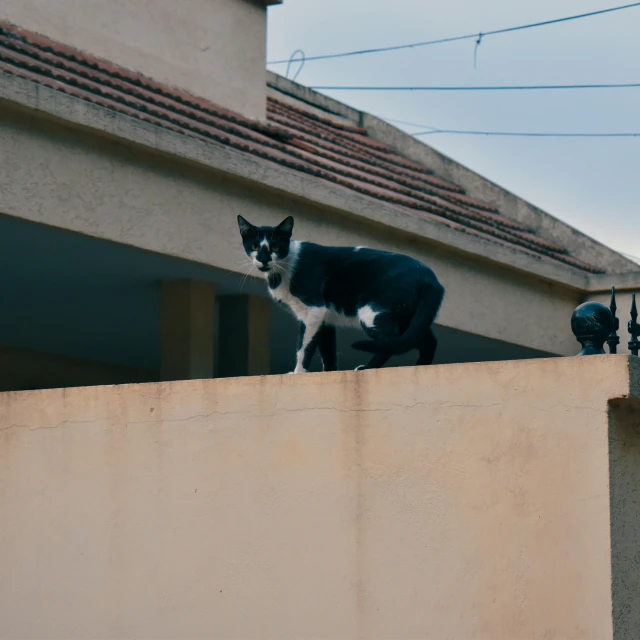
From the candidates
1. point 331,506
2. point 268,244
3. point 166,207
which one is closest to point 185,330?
point 166,207

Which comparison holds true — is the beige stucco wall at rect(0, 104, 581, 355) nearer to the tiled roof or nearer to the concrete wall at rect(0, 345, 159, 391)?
the tiled roof

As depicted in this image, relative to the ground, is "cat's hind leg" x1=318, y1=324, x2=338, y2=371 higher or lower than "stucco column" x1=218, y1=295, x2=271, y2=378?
lower

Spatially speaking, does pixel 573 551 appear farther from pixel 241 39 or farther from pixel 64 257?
pixel 241 39

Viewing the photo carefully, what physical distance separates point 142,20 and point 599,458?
25.8 feet

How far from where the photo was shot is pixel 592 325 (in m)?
5.47

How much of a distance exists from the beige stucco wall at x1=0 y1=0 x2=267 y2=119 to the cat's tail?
18.4 ft

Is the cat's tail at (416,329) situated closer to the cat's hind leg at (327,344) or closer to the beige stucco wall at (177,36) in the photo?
the cat's hind leg at (327,344)

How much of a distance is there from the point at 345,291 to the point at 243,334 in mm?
4246

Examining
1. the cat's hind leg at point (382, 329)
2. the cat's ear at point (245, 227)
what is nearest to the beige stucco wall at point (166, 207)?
the cat's ear at point (245, 227)

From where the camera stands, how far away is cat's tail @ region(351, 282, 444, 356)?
5.83 m

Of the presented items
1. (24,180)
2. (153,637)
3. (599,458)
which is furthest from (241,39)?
(599,458)

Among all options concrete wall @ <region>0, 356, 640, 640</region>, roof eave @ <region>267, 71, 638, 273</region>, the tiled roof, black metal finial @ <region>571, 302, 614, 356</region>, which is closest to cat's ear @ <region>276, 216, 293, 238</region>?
concrete wall @ <region>0, 356, 640, 640</region>

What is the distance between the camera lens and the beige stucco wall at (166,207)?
26.1 ft

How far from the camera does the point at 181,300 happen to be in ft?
32.2
